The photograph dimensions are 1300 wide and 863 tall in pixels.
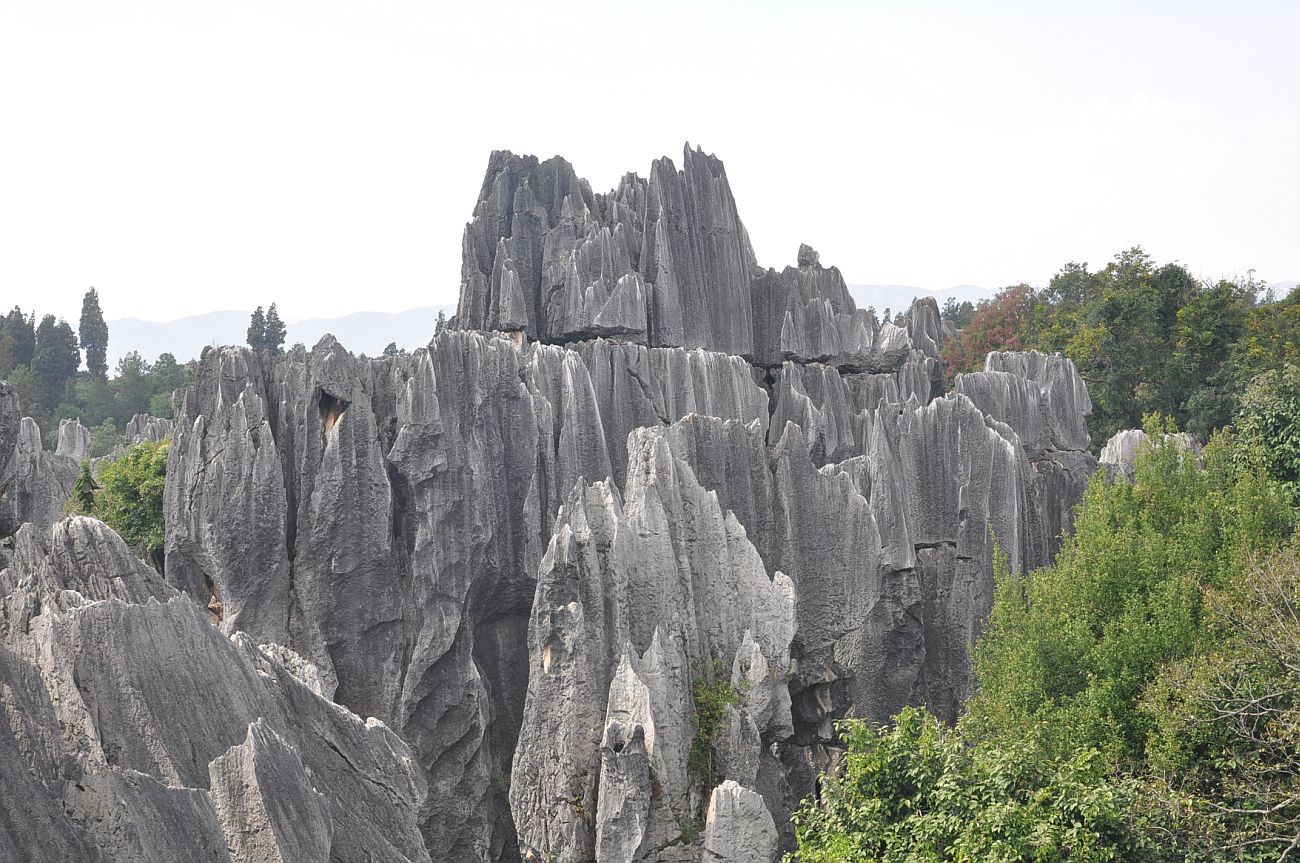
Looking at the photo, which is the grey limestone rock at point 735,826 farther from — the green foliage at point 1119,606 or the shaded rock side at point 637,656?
the green foliage at point 1119,606

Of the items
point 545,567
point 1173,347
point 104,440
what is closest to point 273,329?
point 104,440

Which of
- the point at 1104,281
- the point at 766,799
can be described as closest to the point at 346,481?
the point at 766,799

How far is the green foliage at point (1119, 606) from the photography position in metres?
18.5

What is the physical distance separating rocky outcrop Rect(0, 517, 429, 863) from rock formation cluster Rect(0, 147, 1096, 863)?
0.10ft

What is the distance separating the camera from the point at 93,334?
3457 inches

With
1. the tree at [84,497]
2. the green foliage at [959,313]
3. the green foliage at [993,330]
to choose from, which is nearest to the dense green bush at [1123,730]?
Result: the tree at [84,497]

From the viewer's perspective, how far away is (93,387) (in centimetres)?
7588

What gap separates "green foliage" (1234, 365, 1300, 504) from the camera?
23453 millimetres

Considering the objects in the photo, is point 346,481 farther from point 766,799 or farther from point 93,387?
point 93,387

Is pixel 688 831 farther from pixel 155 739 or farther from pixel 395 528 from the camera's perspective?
pixel 155 739

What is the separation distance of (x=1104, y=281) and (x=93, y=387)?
57253 mm

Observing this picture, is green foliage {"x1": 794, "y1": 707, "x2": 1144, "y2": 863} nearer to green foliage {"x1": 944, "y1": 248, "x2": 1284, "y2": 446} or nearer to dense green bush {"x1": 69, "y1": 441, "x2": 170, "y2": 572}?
dense green bush {"x1": 69, "y1": 441, "x2": 170, "y2": 572}

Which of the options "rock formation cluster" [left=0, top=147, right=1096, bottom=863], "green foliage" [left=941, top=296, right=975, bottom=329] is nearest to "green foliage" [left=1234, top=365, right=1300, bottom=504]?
"rock formation cluster" [left=0, top=147, right=1096, bottom=863]

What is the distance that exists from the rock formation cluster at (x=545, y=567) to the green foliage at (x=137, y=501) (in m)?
3.22
